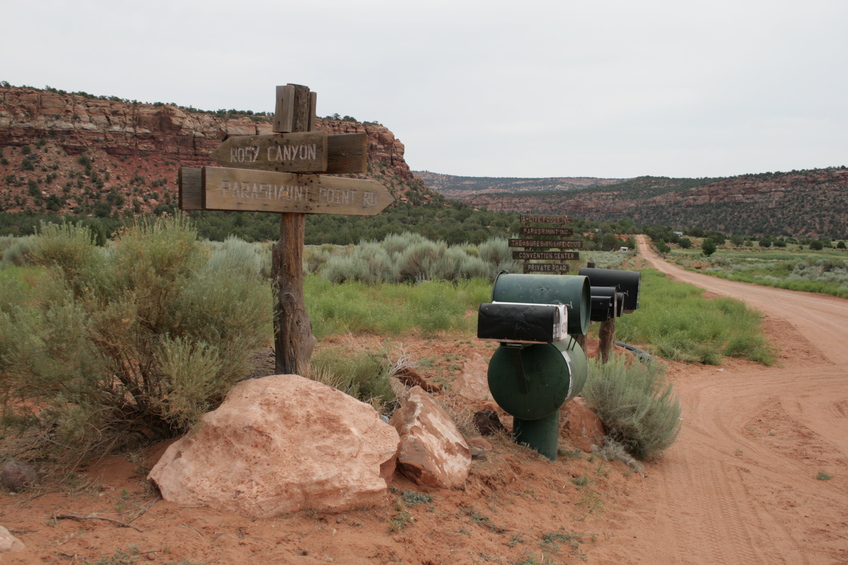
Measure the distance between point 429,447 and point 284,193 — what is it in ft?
7.30

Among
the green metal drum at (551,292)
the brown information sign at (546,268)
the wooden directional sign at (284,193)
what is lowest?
the brown information sign at (546,268)

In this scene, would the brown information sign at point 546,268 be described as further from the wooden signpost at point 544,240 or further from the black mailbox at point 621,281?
the black mailbox at point 621,281

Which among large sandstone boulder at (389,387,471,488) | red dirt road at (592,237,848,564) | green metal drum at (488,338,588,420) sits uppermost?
green metal drum at (488,338,588,420)

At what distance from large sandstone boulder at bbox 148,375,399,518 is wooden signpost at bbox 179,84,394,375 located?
2.85ft

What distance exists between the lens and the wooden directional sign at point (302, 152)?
15.6ft

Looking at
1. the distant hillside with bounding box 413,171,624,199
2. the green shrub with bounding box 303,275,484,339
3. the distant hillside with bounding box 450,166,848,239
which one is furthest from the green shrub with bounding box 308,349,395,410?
the distant hillside with bounding box 413,171,624,199

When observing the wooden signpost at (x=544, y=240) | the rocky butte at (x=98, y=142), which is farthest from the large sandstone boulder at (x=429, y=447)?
the rocky butte at (x=98, y=142)

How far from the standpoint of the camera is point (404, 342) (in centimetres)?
933

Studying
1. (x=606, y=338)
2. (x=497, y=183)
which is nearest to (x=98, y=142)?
(x=606, y=338)

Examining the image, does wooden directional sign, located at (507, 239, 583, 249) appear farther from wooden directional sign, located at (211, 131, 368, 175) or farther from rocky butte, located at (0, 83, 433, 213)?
rocky butte, located at (0, 83, 433, 213)

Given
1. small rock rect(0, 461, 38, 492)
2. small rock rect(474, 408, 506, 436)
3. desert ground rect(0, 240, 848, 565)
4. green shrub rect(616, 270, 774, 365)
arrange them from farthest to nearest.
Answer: green shrub rect(616, 270, 774, 365), small rock rect(474, 408, 506, 436), small rock rect(0, 461, 38, 492), desert ground rect(0, 240, 848, 565)

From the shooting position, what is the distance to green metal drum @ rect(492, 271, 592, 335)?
198 inches

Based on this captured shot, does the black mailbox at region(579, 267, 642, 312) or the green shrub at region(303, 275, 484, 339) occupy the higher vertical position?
the black mailbox at region(579, 267, 642, 312)

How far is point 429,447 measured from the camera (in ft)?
14.1
